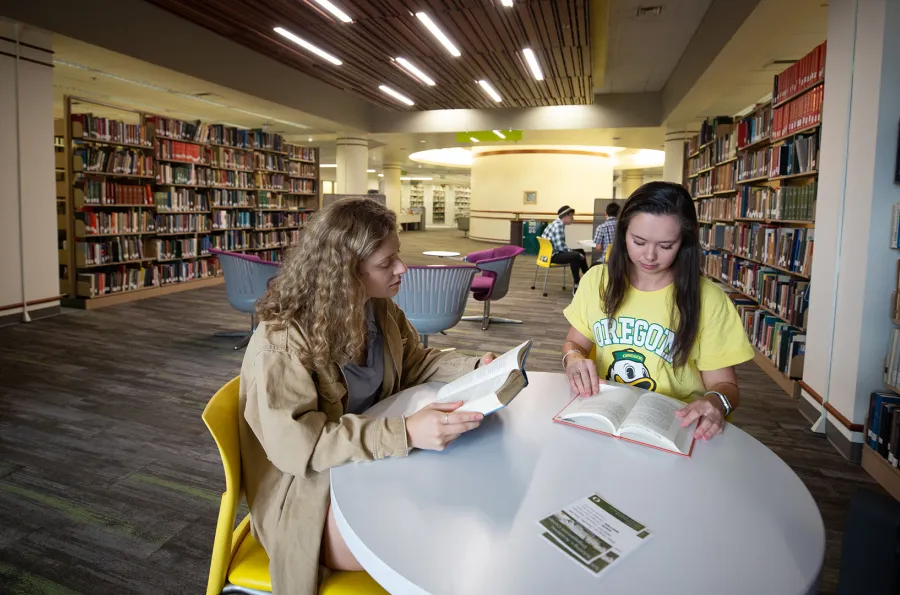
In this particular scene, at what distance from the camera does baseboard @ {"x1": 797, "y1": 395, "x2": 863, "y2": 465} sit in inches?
116

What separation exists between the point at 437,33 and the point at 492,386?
6.55 metres

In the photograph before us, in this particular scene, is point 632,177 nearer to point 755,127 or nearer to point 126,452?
point 755,127

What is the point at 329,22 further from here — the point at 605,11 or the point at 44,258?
the point at 44,258

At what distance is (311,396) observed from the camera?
1182 millimetres

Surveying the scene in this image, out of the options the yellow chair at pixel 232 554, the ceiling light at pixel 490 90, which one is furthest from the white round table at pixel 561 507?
the ceiling light at pixel 490 90

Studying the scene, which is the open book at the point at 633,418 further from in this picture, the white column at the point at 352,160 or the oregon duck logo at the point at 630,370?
the white column at the point at 352,160

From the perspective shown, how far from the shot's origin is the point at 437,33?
6.86 metres

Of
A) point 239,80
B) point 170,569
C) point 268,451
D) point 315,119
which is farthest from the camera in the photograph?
point 315,119

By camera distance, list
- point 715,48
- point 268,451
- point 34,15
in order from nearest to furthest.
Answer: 1. point 268,451
2. point 34,15
3. point 715,48

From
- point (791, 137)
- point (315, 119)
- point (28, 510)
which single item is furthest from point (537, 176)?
point (28, 510)

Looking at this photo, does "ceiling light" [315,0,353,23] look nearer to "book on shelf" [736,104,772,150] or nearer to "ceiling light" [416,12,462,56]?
"ceiling light" [416,12,462,56]

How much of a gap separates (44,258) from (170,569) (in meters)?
5.32

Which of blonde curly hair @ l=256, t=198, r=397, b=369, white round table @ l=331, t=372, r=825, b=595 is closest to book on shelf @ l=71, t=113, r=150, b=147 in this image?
blonde curly hair @ l=256, t=198, r=397, b=369

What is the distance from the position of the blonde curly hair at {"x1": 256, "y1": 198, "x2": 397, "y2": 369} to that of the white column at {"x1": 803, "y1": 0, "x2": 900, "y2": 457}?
2.61 m
